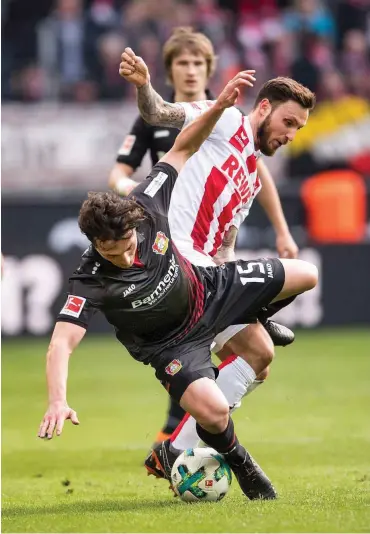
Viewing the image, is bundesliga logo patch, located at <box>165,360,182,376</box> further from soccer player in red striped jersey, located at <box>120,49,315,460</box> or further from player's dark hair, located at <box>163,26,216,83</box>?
player's dark hair, located at <box>163,26,216,83</box>

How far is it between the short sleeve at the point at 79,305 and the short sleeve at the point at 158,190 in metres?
0.59

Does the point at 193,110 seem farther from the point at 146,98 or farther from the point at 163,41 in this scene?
the point at 163,41

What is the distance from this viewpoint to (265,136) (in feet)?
22.2

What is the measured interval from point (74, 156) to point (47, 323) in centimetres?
324

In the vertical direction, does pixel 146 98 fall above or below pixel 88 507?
above

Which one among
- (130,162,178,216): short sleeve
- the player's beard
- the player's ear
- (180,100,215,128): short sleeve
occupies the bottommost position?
(130,162,178,216): short sleeve

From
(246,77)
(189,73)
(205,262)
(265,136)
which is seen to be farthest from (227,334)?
(189,73)

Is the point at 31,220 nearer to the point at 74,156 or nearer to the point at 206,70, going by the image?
the point at 74,156

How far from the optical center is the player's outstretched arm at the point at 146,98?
6383 millimetres

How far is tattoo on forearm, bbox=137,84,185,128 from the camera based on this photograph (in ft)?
21.5

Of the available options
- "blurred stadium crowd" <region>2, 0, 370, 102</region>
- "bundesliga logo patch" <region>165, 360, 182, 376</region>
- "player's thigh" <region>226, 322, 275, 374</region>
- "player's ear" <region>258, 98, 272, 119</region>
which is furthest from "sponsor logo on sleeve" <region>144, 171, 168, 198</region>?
"blurred stadium crowd" <region>2, 0, 370, 102</region>

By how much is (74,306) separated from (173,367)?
0.69 metres

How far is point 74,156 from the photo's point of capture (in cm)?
1691

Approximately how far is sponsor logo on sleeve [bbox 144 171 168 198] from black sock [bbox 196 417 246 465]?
1.23m
